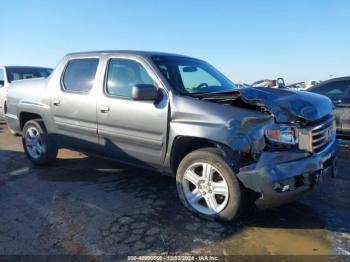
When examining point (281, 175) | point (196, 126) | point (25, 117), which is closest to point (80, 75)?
point (25, 117)

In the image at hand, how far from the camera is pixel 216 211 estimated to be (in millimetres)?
3689

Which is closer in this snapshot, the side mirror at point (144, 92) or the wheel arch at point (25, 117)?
the side mirror at point (144, 92)

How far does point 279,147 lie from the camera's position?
3443 mm

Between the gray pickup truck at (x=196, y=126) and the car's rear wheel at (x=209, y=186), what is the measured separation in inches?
0.4

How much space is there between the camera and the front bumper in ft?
10.8

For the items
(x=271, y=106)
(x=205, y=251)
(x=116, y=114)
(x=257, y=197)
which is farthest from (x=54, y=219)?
(x=271, y=106)

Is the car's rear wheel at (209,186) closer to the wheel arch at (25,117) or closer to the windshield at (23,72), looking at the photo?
the wheel arch at (25,117)

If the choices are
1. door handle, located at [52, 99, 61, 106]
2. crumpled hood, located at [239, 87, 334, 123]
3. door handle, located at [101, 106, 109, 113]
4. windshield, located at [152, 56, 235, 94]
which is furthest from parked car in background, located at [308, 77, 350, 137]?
door handle, located at [52, 99, 61, 106]

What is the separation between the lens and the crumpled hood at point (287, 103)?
11.4 ft

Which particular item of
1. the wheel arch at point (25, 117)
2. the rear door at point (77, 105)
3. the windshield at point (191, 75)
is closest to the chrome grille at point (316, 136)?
the windshield at point (191, 75)

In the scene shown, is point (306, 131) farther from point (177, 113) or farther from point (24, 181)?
point (24, 181)

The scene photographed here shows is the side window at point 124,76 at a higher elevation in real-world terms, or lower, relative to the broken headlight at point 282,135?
higher

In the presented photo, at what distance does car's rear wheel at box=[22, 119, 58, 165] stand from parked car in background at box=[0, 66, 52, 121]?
3699 mm

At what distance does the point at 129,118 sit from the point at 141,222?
49.8 inches
